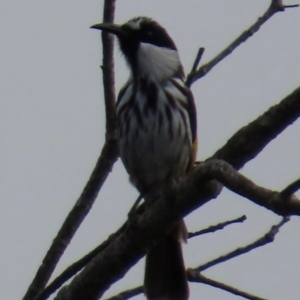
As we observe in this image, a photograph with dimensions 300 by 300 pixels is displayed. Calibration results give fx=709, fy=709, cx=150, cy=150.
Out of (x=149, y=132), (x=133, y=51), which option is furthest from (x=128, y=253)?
(x=133, y=51)

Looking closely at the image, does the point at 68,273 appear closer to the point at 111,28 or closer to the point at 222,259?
the point at 222,259

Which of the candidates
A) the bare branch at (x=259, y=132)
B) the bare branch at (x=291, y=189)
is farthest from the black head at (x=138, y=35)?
the bare branch at (x=291, y=189)

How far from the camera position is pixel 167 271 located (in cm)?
470

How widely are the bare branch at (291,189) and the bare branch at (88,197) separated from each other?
1.69 m

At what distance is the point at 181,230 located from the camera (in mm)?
4844

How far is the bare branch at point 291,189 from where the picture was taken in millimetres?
2268

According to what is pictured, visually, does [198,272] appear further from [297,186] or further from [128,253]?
[297,186]

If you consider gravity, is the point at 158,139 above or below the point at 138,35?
below

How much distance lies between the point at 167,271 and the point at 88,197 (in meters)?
1.12

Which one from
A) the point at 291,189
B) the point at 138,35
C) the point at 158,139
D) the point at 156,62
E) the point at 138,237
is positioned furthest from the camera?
the point at 138,35

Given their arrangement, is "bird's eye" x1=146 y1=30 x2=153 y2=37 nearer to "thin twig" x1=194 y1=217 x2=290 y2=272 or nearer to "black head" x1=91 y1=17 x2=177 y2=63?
"black head" x1=91 y1=17 x2=177 y2=63

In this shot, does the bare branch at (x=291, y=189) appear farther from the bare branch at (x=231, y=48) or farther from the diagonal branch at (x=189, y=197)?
the bare branch at (x=231, y=48)

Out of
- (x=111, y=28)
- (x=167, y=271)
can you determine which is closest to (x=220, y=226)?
(x=167, y=271)

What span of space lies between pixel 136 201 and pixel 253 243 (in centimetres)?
101
